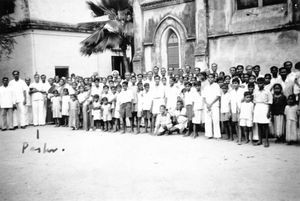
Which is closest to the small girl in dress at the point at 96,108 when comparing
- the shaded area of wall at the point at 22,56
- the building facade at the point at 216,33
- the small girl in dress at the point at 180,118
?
the small girl in dress at the point at 180,118

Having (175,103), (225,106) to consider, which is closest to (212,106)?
(225,106)

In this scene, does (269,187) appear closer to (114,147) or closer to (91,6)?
(114,147)

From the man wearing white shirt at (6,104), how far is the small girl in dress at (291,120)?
9130mm

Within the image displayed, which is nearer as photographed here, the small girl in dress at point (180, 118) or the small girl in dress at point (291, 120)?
the small girl in dress at point (291, 120)

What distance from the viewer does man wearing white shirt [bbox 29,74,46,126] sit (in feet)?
41.8

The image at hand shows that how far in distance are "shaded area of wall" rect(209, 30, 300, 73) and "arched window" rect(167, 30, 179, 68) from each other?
1.96 m

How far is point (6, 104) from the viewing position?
1177 centimetres

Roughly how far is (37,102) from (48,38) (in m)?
7.23

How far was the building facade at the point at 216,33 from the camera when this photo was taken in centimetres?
1155

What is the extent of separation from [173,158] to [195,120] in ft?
8.55

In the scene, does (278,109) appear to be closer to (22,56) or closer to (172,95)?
(172,95)

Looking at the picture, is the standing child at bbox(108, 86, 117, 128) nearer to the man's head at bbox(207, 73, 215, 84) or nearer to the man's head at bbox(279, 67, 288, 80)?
the man's head at bbox(207, 73, 215, 84)

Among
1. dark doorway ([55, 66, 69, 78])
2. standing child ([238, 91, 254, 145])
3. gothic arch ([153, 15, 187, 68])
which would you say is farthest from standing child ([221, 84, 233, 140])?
dark doorway ([55, 66, 69, 78])

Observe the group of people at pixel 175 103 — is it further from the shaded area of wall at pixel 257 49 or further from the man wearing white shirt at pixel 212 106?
the shaded area of wall at pixel 257 49
